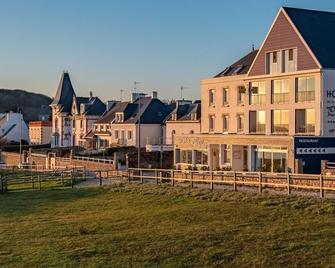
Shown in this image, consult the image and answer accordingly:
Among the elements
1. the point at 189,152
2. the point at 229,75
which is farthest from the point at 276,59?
the point at 189,152

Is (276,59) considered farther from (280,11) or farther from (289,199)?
(289,199)

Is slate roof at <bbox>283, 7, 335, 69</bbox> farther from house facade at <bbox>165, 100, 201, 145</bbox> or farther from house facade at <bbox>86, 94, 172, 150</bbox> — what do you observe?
house facade at <bbox>86, 94, 172, 150</bbox>

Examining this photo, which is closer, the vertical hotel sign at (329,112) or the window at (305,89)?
the vertical hotel sign at (329,112)

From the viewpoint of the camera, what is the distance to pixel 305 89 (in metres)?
43.2

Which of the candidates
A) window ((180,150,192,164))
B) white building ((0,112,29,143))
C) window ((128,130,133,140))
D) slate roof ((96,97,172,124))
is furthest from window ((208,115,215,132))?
white building ((0,112,29,143))

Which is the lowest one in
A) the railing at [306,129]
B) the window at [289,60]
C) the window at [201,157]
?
the window at [201,157]

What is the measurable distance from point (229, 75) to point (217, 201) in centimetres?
2674

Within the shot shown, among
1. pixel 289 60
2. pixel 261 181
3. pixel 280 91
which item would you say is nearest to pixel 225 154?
pixel 280 91

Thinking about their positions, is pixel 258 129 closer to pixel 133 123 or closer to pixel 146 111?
pixel 133 123

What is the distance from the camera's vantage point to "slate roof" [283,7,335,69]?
42406 millimetres

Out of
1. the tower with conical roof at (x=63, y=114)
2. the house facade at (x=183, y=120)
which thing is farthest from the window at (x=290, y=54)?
the tower with conical roof at (x=63, y=114)

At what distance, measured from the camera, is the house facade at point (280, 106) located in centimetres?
4162

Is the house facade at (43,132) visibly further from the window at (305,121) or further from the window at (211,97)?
the window at (305,121)

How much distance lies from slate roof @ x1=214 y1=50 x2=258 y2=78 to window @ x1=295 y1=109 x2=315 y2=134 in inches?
341
